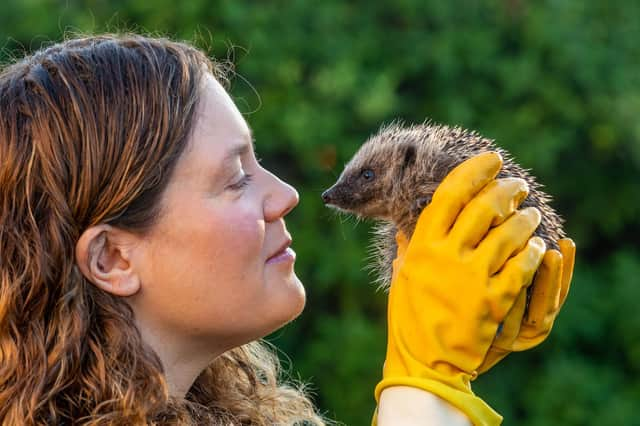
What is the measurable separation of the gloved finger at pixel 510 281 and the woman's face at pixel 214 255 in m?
0.37

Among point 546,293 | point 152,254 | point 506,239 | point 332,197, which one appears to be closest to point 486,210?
point 506,239

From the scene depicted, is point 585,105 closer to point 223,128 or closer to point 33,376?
point 223,128

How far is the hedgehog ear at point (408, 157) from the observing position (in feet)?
8.02

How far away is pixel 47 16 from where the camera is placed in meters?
4.92

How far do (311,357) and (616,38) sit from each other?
2.28 m

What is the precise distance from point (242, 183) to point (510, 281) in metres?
0.54

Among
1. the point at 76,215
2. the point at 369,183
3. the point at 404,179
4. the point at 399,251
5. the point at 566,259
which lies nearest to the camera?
the point at 76,215

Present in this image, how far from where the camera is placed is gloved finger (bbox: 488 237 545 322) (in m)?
1.95

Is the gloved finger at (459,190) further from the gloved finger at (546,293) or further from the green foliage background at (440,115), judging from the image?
the green foliage background at (440,115)

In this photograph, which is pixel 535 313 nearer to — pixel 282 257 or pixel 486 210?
pixel 486 210

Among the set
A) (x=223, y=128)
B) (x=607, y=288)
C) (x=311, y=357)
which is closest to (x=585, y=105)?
(x=607, y=288)

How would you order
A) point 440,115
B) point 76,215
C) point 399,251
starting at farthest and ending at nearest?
point 440,115 < point 399,251 < point 76,215

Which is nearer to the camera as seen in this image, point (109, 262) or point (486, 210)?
point (109, 262)

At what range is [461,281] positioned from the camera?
196cm
